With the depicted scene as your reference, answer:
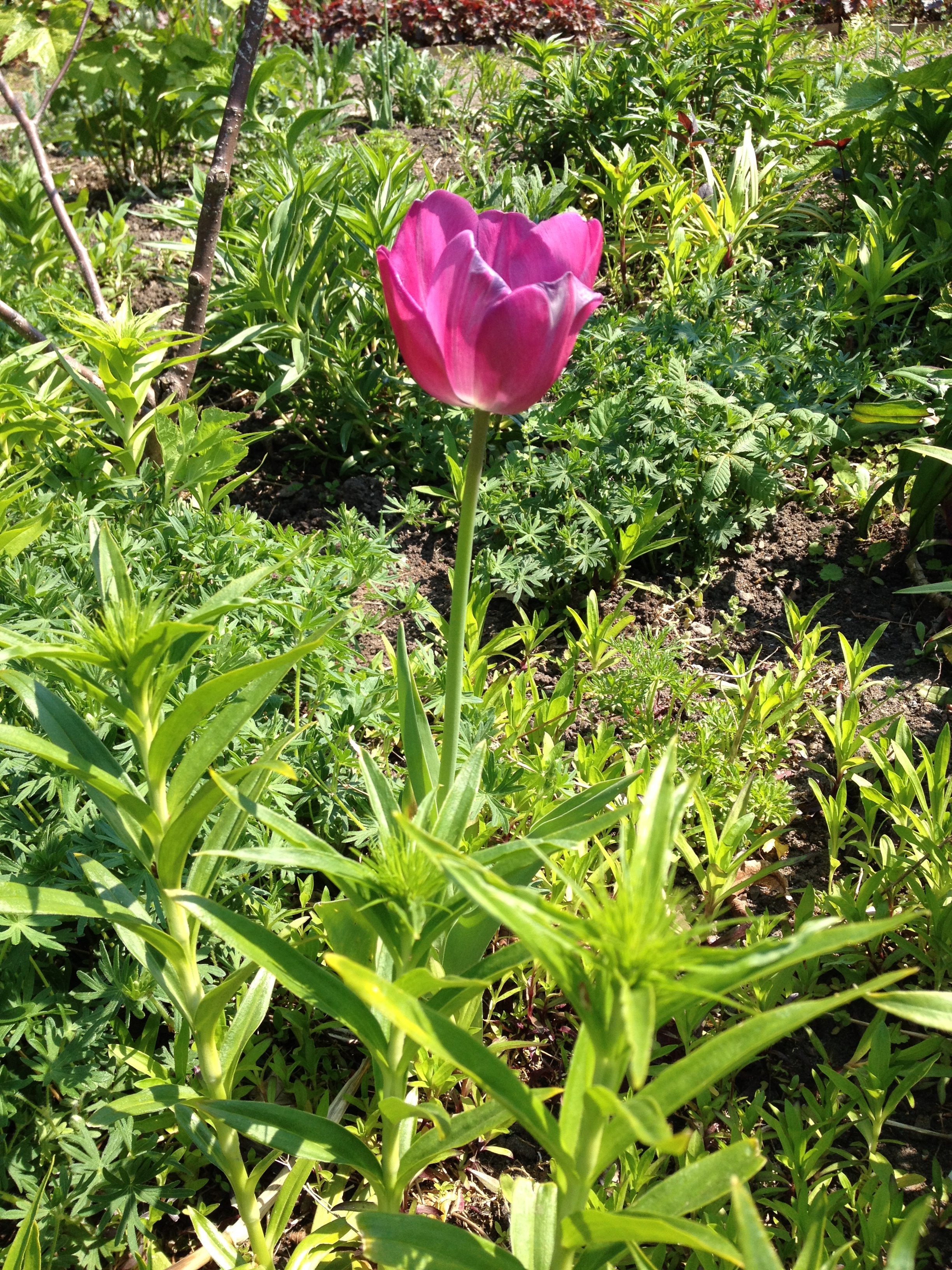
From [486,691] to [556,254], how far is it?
1.18 m

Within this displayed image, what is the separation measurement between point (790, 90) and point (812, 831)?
161 inches

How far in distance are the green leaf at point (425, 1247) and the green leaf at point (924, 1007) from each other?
1.58ft

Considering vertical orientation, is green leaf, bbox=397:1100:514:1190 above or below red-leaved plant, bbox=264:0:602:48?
below

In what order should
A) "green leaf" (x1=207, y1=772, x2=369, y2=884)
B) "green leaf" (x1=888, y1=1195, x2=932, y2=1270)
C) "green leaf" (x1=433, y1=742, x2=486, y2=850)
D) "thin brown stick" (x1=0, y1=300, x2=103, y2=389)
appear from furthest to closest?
"thin brown stick" (x1=0, y1=300, x2=103, y2=389) → "green leaf" (x1=433, y1=742, x2=486, y2=850) → "green leaf" (x1=207, y1=772, x2=369, y2=884) → "green leaf" (x1=888, y1=1195, x2=932, y2=1270)

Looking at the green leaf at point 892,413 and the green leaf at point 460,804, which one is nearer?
the green leaf at point 460,804

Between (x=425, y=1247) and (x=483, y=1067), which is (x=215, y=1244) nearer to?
(x=425, y=1247)

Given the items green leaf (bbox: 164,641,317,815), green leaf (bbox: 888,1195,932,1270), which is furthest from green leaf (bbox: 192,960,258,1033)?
green leaf (bbox: 888,1195,932,1270)

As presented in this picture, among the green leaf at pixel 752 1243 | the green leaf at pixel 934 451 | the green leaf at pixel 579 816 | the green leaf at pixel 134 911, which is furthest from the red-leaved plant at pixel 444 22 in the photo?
the green leaf at pixel 752 1243

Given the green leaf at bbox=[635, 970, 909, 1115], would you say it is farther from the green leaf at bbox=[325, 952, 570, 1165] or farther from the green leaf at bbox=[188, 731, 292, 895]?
the green leaf at bbox=[188, 731, 292, 895]

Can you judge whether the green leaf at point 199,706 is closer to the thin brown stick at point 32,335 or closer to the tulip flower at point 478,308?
the tulip flower at point 478,308

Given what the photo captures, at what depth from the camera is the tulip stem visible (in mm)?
1158

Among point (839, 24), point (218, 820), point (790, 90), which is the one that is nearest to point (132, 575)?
point (218, 820)

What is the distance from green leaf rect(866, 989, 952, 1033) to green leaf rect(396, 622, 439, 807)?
0.61 metres

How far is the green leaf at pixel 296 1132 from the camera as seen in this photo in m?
1.15
